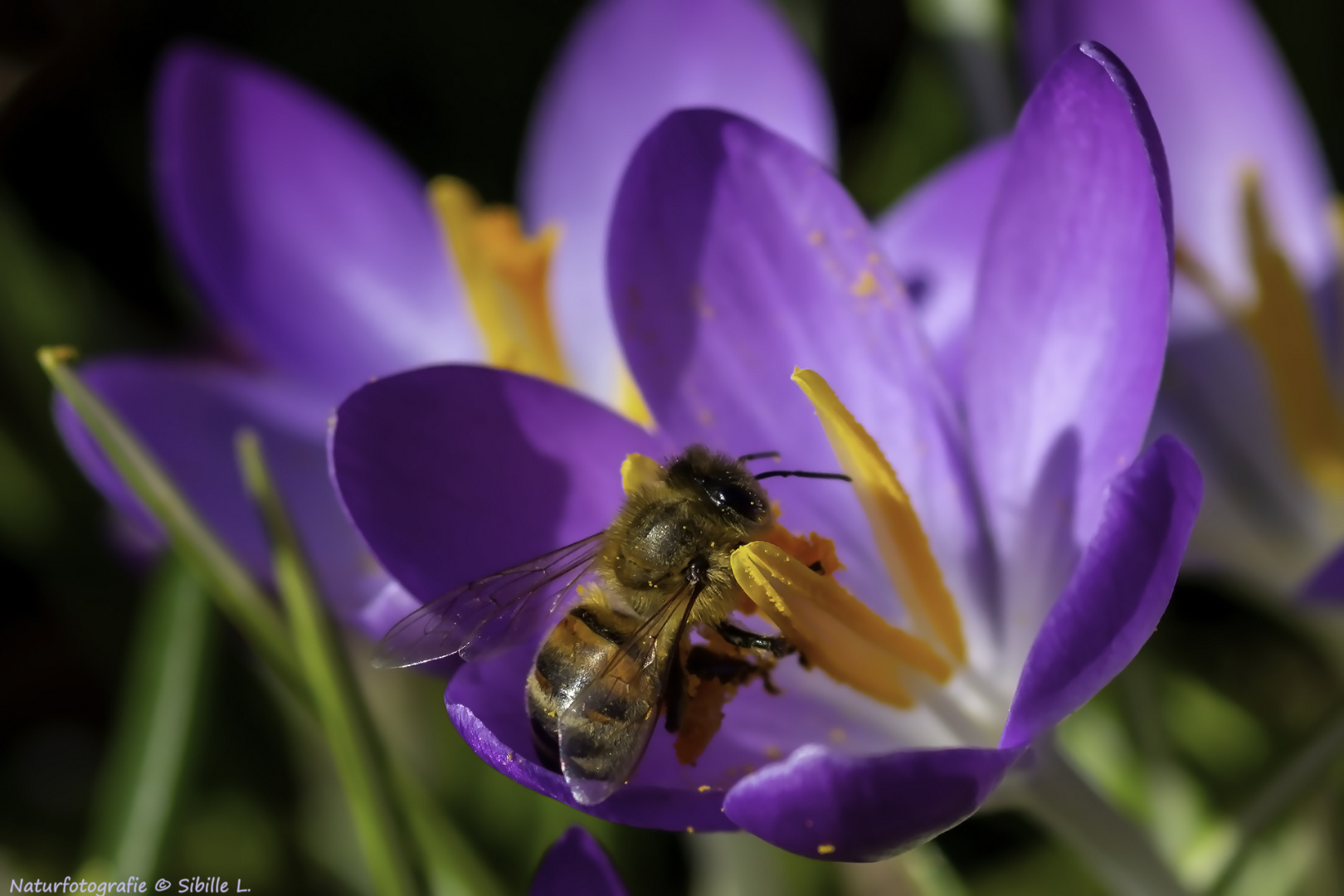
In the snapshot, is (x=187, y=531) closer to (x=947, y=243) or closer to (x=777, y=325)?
(x=777, y=325)

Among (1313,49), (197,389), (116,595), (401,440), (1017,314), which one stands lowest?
(116,595)

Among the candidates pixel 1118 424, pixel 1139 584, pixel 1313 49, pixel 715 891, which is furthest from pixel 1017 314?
pixel 1313 49

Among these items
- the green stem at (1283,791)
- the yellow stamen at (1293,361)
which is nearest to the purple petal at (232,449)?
the green stem at (1283,791)

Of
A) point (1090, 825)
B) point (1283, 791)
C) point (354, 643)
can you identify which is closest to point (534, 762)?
point (1090, 825)

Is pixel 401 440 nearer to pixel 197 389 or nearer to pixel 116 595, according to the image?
pixel 197 389

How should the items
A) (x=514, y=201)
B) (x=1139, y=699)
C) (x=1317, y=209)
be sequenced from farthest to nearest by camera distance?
(x=514, y=201), (x=1317, y=209), (x=1139, y=699)

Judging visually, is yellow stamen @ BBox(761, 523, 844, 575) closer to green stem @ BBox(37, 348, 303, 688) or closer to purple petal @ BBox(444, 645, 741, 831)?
purple petal @ BBox(444, 645, 741, 831)

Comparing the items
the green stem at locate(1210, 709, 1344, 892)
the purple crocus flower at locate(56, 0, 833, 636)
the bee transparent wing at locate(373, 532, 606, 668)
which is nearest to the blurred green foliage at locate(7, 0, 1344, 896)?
the green stem at locate(1210, 709, 1344, 892)
